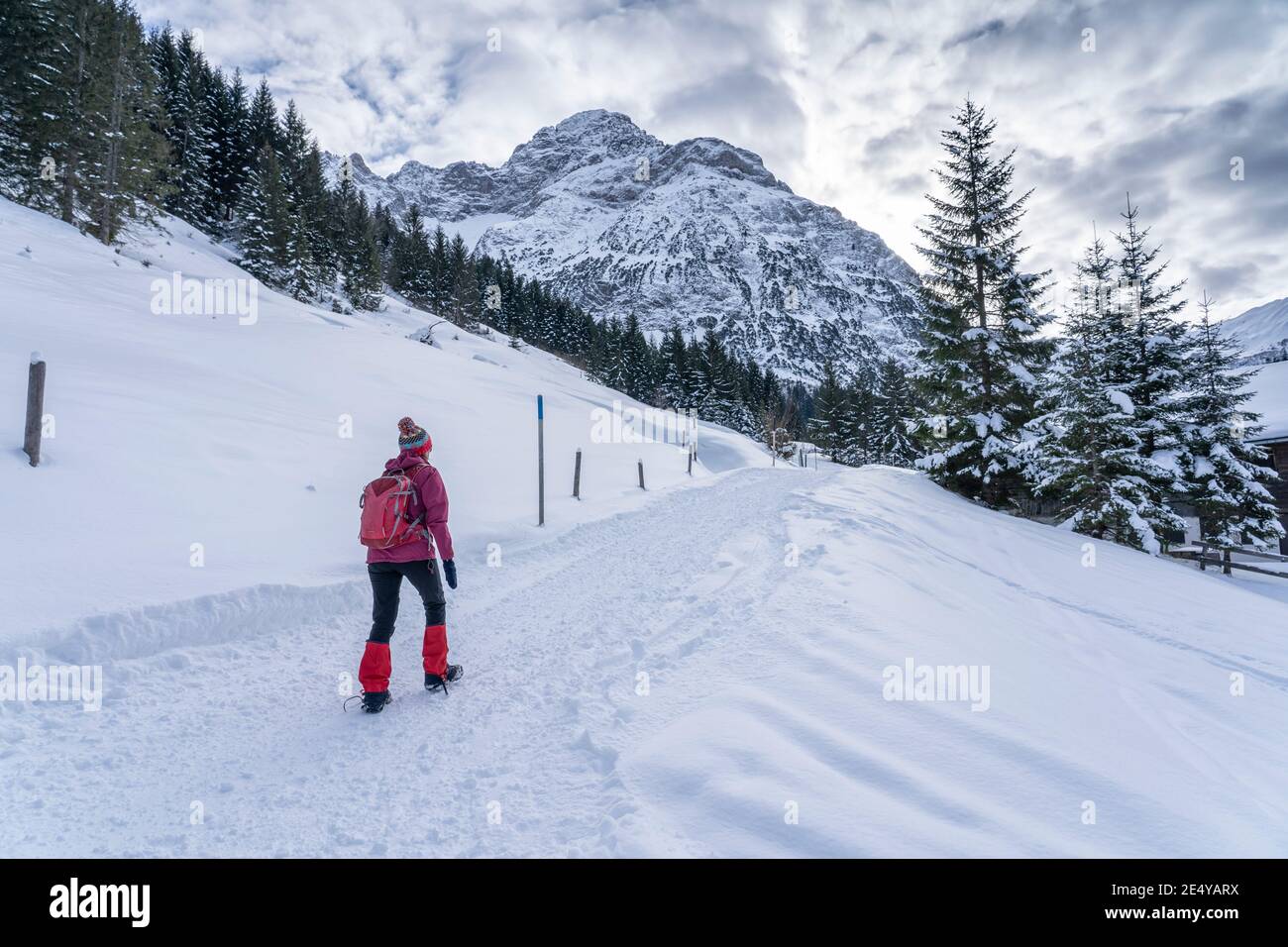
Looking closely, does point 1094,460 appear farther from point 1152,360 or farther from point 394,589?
point 394,589


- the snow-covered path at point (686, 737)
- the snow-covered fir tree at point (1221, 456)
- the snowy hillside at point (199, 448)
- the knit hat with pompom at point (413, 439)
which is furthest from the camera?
the snow-covered fir tree at point (1221, 456)

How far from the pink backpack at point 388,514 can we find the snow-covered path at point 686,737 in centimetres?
126

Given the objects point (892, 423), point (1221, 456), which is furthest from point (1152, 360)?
point (892, 423)

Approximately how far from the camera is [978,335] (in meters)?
15.8

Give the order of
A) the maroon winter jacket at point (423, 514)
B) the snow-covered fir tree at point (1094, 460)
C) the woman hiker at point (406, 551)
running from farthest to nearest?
the snow-covered fir tree at point (1094, 460) → the maroon winter jacket at point (423, 514) → the woman hiker at point (406, 551)

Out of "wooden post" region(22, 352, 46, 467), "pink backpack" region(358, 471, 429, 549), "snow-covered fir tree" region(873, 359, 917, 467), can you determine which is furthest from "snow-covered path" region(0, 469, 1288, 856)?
"snow-covered fir tree" region(873, 359, 917, 467)

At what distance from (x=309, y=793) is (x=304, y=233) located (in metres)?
45.7

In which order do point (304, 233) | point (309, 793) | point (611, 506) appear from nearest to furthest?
point (309, 793) < point (611, 506) < point (304, 233)

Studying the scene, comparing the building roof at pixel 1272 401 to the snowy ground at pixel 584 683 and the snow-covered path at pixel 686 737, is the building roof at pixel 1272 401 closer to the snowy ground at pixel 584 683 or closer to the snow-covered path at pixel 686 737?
the snowy ground at pixel 584 683

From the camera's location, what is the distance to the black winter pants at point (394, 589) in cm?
433

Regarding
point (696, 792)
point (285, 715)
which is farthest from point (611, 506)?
point (696, 792)

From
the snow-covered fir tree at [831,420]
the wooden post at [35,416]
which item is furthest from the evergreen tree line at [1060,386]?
the snow-covered fir tree at [831,420]
